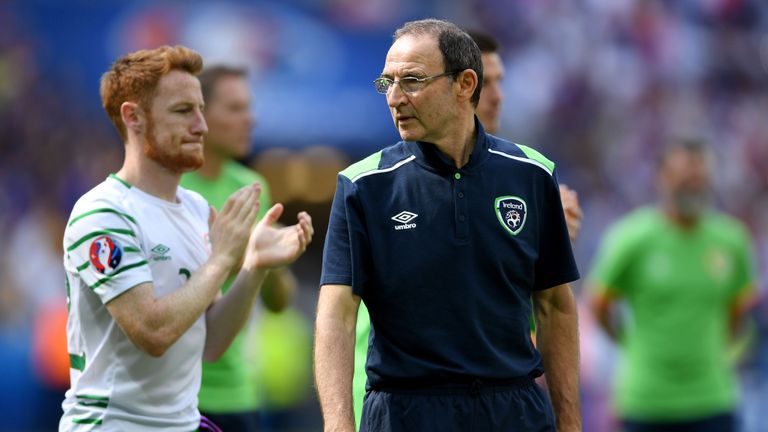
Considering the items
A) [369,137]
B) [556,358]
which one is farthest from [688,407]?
[369,137]

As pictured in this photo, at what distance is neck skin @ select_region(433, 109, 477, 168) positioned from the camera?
15.5 feet

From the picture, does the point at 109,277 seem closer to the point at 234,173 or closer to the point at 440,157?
the point at 440,157

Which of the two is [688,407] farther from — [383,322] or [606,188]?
[606,188]

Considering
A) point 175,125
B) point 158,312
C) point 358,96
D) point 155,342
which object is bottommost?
point 155,342

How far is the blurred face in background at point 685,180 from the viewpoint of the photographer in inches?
371

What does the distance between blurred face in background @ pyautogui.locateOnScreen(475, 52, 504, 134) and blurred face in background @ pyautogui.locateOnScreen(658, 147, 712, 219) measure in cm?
351

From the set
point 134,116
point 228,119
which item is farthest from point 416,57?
point 228,119

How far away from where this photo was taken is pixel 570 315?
4.90 metres

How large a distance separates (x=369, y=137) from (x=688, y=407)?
371 inches

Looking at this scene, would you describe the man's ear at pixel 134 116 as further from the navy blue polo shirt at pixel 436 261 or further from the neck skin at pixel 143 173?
the navy blue polo shirt at pixel 436 261

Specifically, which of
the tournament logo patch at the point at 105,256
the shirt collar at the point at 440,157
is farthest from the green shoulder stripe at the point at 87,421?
the shirt collar at the point at 440,157

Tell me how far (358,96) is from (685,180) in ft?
30.5

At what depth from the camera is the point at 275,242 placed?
5.30 metres

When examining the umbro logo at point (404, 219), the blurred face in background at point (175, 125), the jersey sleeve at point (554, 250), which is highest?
the blurred face in background at point (175, 125)
